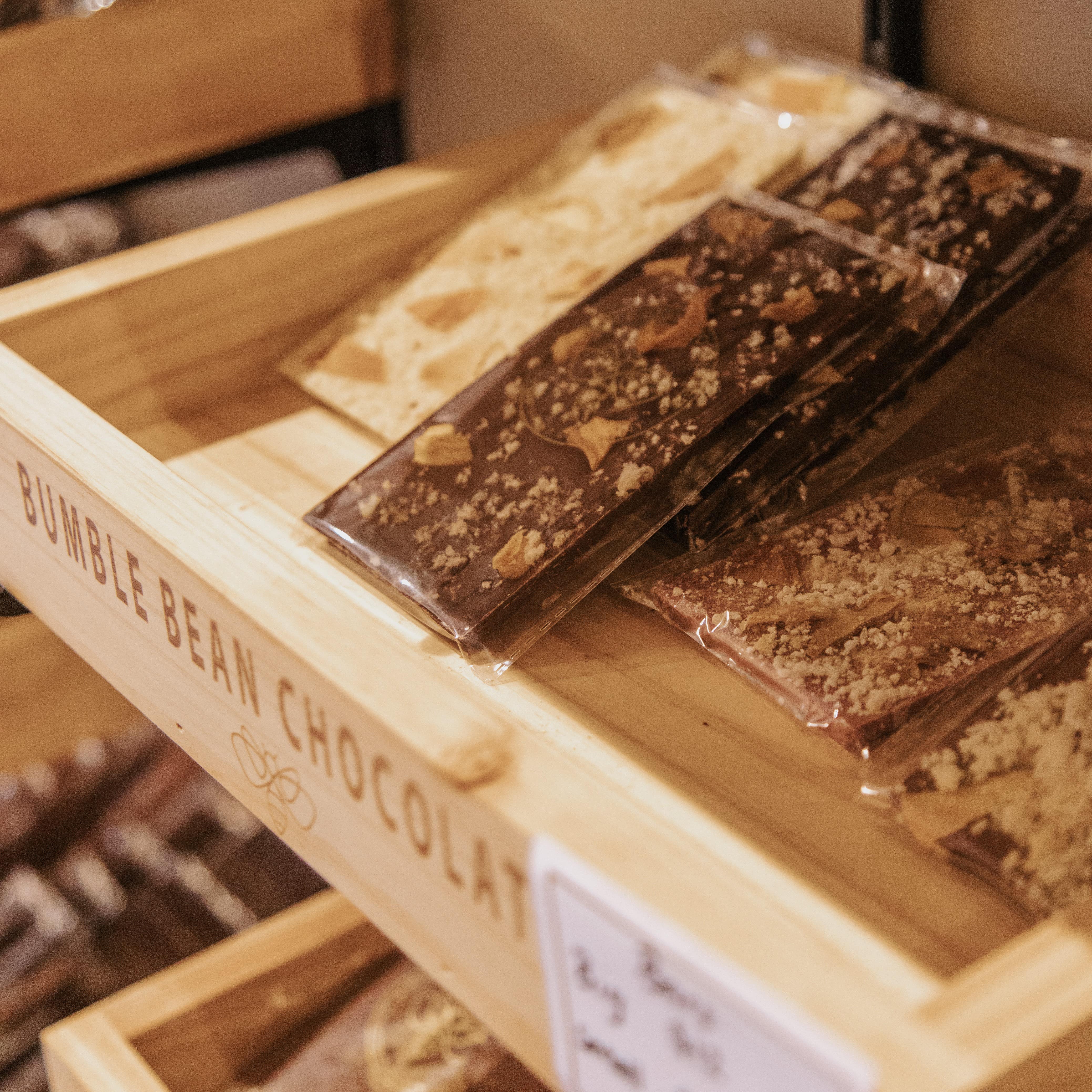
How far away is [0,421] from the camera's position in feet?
2.11

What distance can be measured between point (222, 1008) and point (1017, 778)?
2.08ft

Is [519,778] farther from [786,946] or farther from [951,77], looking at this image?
[951,77]

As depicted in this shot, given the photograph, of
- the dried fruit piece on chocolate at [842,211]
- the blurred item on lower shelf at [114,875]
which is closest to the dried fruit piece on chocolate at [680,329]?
the dried fruit piece on chocolate at [842,211]

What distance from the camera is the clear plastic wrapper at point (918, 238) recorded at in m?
0.67

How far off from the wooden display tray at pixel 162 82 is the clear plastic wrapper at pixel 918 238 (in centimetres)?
64

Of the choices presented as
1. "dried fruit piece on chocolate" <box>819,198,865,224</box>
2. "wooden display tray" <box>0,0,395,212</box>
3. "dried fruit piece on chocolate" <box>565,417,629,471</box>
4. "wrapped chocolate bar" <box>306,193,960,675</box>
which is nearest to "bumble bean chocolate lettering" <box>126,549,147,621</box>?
"wrapped chocolate bar" <box>306,193,960,675</box>

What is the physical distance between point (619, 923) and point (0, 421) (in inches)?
18.4

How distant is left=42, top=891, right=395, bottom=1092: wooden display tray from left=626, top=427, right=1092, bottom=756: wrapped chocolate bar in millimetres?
459

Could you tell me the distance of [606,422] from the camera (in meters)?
0.66

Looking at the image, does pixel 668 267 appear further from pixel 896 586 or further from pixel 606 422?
pixel 896 586

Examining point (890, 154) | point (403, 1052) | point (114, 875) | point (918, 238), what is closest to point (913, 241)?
point (918, 238)

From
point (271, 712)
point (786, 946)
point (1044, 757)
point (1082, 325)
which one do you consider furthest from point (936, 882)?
point (1082, 325)

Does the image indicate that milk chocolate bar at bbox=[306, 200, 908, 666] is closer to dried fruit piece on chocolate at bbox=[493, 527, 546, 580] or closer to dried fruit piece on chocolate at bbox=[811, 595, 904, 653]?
dried fruit piece on chocolate at bbox=[493, 527, 546, 580]

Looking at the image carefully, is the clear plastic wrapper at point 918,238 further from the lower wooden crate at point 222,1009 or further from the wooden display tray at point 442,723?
the lower wooden crate at point 222,1009
